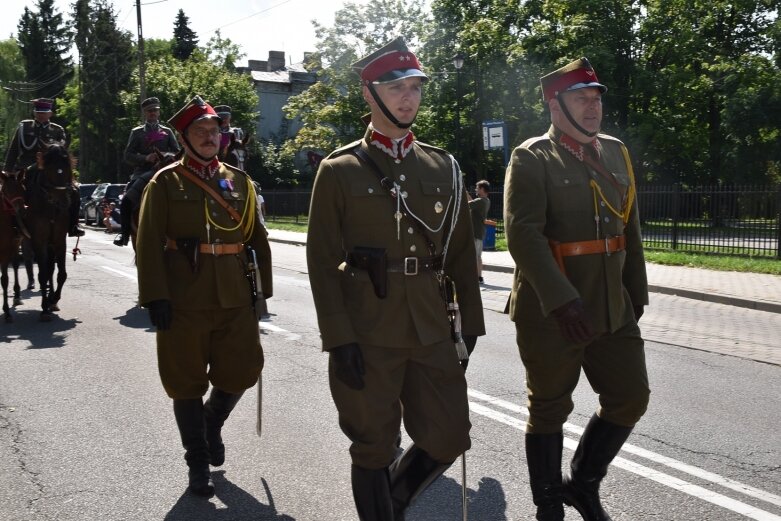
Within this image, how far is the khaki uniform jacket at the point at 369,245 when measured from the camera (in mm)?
3551

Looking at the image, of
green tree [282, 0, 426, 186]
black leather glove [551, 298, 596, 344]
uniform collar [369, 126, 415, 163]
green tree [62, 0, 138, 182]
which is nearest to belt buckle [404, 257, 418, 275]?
uniform collar [369, 126, 415, 163]

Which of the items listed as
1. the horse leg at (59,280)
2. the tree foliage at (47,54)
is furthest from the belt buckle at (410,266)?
the tree foliage at (47,54)

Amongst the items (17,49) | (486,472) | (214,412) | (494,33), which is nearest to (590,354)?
(486,472)

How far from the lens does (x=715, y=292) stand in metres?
13.9

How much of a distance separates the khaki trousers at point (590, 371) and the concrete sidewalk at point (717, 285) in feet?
30.7

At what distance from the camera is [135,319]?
11.3 meters

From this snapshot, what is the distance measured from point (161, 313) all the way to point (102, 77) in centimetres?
6763

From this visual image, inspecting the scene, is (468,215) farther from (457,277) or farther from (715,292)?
(715,292)

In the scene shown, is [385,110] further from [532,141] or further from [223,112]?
[223,112]

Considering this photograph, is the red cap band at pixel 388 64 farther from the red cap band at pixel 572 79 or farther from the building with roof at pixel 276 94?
the building with roof at pixel 276 94

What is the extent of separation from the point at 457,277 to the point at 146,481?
7.49 feet

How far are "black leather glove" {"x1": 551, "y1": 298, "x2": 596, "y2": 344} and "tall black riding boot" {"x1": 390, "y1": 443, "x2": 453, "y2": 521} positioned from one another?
753mm

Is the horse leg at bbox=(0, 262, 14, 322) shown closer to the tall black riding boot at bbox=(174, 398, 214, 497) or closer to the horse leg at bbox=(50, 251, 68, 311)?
the horse leg at bbox=(50, 251, 68, 311)

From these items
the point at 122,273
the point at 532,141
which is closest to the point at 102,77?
the point at 122,273
